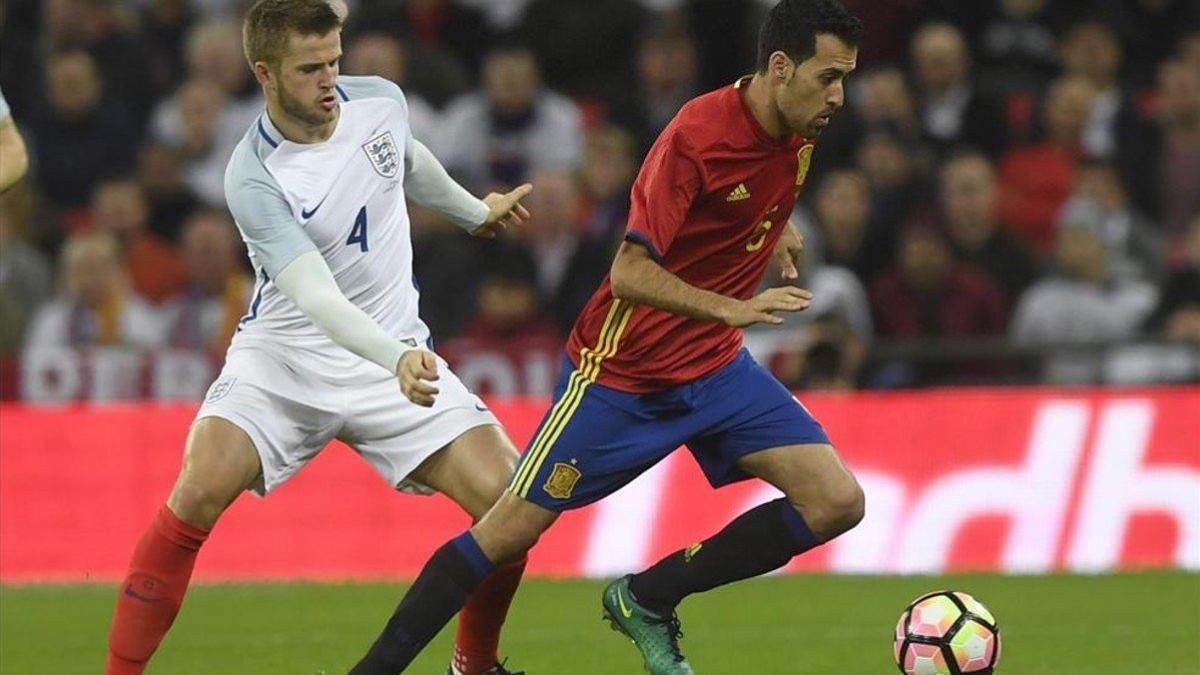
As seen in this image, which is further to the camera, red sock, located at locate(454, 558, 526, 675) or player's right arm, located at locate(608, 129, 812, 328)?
red sock, located at locate(454, 558, 526, 675)

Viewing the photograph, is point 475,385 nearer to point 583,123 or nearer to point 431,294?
point 431,294

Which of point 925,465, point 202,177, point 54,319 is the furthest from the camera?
point 202,177

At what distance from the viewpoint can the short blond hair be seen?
648 centimetres

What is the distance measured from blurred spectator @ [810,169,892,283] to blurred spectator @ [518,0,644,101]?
2057 millimetres

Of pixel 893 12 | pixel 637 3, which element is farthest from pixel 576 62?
pixel 893 12

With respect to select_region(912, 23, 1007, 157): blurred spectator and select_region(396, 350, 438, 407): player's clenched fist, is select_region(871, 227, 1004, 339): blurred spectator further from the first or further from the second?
select_region(396, 350, 438, 407): player's clenched fist

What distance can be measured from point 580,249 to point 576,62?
2306 mm

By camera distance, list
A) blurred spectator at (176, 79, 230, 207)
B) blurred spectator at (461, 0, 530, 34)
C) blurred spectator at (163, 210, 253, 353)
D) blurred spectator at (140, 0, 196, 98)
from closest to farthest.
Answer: blurred spectator at (163, 210, 253, 353), blurred spectator at (176, 79, 230, 207), blurred spectator at (140, 0, 196, 98), blurred spectator at (461, 0, 530, 34)

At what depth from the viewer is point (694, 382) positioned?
21.9 ft

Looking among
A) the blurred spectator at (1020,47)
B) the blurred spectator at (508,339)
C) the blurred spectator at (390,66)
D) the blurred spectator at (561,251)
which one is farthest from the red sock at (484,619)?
the blurred spectator at (1020,47)

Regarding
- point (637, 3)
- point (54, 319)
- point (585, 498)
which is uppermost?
point (585, 498)

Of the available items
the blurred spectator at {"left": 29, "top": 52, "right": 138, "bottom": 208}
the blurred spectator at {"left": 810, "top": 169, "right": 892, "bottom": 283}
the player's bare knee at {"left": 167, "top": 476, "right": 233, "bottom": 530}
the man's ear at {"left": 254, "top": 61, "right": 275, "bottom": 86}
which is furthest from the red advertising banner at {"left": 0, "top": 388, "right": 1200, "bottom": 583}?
the man's ear at {"left": 254, "top": 61, "right": 275, "bottom": 86}

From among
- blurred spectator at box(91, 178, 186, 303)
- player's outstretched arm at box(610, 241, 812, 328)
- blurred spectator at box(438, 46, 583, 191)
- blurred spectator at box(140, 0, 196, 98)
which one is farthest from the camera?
blurred spectator at box(140, 0, 196, 98)

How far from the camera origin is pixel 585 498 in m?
6.63
